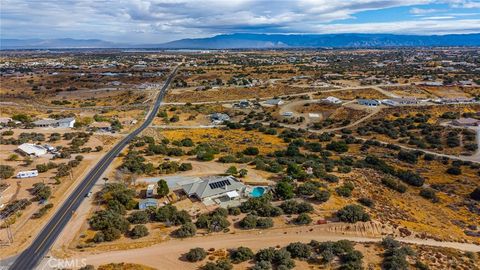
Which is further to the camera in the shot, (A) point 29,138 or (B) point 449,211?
(A) point 29,138

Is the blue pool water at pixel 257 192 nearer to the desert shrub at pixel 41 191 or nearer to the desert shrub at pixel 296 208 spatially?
the desert shrub at pixel 296 208

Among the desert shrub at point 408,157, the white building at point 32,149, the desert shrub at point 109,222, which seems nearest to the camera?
the desert shrub at point 109,222

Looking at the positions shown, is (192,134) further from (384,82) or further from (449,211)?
(384,82)

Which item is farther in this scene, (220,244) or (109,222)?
(109,222)

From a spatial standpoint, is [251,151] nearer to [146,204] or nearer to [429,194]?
[146,204]

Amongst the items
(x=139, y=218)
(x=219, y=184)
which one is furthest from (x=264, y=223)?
(x=139, y=218)

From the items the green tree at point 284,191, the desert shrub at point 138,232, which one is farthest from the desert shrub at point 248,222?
the desert shrub at point 138,232

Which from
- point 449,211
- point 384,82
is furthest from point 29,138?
point 384,82
